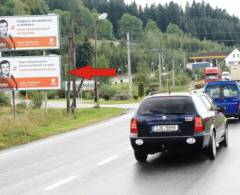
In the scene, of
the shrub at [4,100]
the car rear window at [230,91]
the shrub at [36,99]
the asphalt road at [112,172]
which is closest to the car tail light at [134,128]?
the asphalt road at [112,172]

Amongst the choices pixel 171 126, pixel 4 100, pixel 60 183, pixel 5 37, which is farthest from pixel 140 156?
pixel 4 100

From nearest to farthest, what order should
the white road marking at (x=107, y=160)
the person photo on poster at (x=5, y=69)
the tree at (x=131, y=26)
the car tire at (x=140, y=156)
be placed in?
the car tire at (x=140, y=156)
the white road marking at (x=107, y=160)
the person photo on poster at (x=5, y=69)
the tree at (x=131, y=26)

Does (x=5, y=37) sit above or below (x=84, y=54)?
above

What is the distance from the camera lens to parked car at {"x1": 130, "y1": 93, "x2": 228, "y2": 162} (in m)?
12.0

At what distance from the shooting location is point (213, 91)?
23531mm

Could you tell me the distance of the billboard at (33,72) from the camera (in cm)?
3503

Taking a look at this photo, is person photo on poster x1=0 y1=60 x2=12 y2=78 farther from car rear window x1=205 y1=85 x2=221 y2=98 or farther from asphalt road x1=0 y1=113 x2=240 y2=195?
asphalt road x1=0 y1=113 x2=240 y2=195

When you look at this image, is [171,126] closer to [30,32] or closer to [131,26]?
[30,32]

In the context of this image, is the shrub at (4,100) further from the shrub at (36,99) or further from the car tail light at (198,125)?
the car tail light at (198,125)

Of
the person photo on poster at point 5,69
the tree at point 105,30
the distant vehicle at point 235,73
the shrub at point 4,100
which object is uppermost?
the tree at point 105,30

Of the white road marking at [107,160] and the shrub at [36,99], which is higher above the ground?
the white road marking at [107,160]

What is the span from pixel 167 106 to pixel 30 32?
25728mm

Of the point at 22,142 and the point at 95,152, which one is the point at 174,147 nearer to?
the point at 95,152

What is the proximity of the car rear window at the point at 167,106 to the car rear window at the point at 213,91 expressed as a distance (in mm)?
10897
